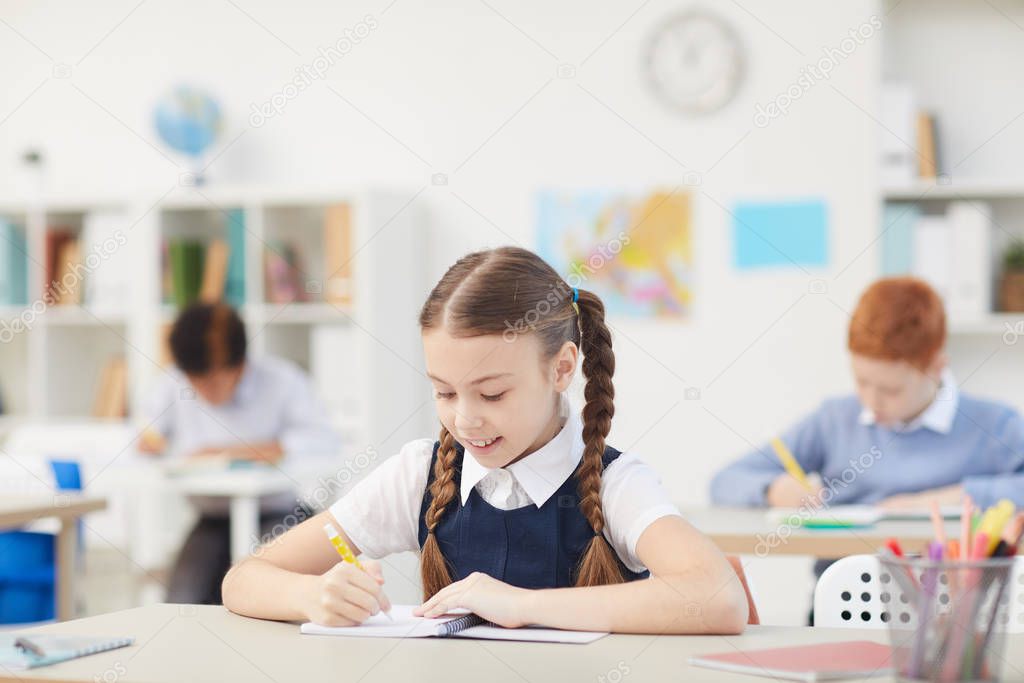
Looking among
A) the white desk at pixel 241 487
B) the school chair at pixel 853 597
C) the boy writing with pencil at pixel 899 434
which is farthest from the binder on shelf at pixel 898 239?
the school chair at pixel 853 597

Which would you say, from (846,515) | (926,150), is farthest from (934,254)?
(846,515)

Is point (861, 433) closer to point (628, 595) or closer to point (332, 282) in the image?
point (628, 595)

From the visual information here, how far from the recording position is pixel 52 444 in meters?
4.54

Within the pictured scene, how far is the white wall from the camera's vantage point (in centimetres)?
404

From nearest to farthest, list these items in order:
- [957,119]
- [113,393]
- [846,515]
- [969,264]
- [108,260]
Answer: [846,515], [969,264], [957,119], [108,260], [113,393]

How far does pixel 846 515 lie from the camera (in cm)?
248

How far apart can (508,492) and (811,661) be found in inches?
22.1

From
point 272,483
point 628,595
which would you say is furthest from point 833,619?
point 272,483

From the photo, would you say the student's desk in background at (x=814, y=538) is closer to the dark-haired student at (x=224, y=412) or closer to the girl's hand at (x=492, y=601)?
the girl's hand at (x=492, y=601)

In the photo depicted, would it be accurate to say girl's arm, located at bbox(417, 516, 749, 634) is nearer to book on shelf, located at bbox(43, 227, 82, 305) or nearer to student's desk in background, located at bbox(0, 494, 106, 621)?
student's desk in background, located at bbox(0, 494, 106, 621)

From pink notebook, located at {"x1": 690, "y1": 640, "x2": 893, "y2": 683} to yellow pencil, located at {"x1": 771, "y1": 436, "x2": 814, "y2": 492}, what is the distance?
1.44 m

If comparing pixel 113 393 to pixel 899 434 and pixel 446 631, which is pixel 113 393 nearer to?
pixel 899 434

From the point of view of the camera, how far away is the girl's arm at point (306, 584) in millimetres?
1410

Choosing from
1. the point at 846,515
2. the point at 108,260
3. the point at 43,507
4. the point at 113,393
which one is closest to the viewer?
the point at 846,515
